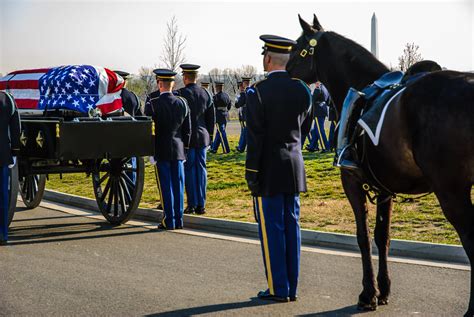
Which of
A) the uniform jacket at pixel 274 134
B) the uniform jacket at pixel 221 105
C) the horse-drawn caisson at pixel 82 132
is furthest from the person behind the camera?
the uniform jacket at pixel 221 105

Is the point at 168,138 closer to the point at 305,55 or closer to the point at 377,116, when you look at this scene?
the point at 305,55

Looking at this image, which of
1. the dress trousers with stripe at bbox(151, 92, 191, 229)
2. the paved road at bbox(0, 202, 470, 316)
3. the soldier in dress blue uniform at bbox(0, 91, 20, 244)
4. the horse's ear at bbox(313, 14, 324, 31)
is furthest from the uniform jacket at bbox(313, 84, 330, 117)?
the horse's ear at bbox(313, 14, 324, 31)

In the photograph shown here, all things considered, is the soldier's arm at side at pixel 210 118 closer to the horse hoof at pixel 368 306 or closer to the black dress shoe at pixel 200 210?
the black dress shoe at pixel 200 210

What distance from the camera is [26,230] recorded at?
10.5m

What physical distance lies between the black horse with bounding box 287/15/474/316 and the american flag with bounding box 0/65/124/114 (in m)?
4.02

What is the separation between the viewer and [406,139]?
5.91 metres

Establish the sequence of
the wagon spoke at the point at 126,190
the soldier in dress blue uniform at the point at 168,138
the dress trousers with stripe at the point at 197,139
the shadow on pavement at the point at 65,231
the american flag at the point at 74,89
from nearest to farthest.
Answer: the shadow on pavement at the point at 65,231 → the american flag at the point at 74,89 → the soldier in dress blue uniform at the point at 168,138 → the wagon spoke at the point at 126,190 → the dress trousers with stripe at the point at 197,139

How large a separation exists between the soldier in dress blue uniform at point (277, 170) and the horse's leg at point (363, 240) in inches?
18.8

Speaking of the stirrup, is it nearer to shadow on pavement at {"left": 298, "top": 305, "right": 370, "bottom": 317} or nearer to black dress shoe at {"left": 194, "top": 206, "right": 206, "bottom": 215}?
shadow on pavement at {"left": 298, "top": 305, "right": 370, "bottom": 317}

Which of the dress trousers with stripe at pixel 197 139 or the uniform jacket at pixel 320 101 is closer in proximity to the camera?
the dress trousers with stripe at pixel 197 139

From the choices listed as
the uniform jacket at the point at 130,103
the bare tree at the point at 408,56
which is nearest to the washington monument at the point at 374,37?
the bare tree at the point at 408,56

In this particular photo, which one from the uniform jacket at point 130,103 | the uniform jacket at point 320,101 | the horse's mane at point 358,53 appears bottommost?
the uniform jacket at point 320,101

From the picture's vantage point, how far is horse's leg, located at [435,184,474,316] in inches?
221

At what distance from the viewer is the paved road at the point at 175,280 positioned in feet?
21.5
